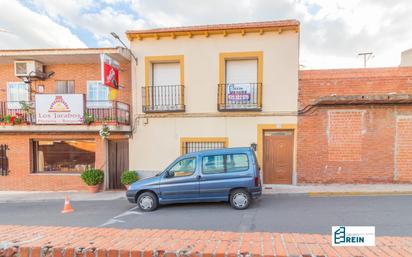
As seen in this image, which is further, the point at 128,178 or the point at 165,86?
the point at 165,86

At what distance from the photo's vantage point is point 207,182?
6.95 m

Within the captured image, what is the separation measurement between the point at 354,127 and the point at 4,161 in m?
15.8

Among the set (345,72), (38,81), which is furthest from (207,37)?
(38,81)

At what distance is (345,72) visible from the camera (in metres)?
9.38

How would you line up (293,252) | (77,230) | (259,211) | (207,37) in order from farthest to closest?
(207,37) < (259,211) < (77,230) < (293,252)

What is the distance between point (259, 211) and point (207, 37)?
7.34 meters

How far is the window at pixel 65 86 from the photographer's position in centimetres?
1080

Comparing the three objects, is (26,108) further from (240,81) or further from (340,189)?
(340,189)

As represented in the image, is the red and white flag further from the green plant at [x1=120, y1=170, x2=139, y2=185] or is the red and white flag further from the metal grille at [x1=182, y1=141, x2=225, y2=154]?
the metal grille at [x1=182, y1=141, x2=225, y2=154]

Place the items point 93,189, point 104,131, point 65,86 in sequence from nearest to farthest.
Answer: point 104,131
point 93,189
point 65,86

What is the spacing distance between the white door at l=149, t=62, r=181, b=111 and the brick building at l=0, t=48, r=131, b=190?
131 cm

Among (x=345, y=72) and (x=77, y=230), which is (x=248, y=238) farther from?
(x=345, y=72)
